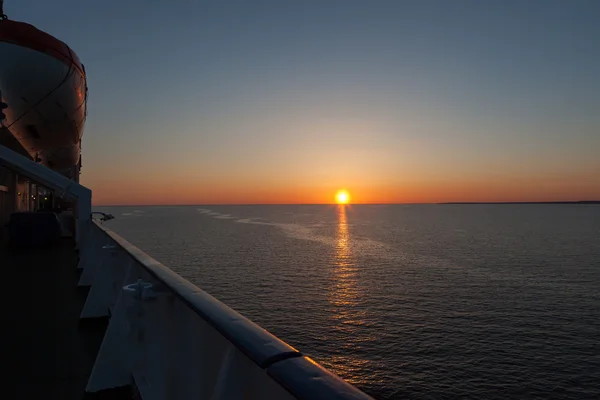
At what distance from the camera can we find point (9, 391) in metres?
3.90

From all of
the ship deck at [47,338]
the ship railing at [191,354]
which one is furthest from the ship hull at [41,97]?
the ship railing at [191,354]

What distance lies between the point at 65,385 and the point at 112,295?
6.69 feet

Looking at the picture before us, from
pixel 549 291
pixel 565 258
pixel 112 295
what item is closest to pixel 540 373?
pixel 549 291

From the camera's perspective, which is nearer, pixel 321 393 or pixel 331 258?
pixel 321 393

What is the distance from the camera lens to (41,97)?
19500 millimetres

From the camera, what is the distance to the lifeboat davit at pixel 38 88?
17922 millimetres

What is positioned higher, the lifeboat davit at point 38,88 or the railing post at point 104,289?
the lifeboat davit at point 38,88

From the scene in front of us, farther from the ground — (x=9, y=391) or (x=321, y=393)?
(x=321, y=393)

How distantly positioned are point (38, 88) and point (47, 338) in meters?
17.5

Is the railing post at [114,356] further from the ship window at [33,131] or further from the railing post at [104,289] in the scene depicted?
the ship window at [33,131]

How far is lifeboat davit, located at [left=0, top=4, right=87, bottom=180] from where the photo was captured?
17.9 meters

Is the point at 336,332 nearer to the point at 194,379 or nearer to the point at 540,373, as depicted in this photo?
the point at 540,373

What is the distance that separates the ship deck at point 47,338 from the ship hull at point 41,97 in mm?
12022

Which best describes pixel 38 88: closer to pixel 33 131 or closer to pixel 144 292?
pixel 33 131
